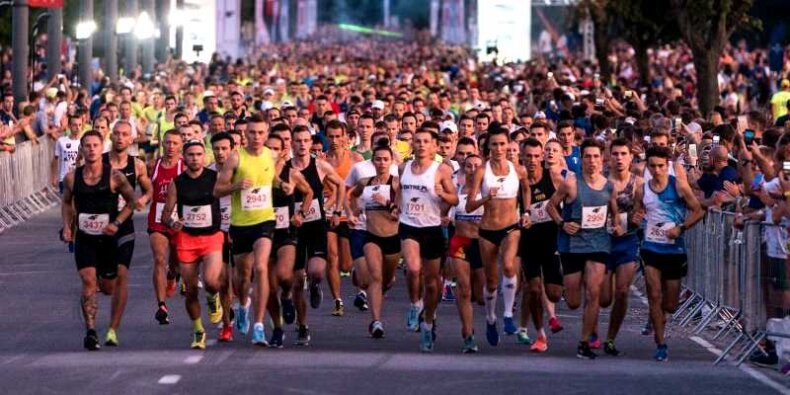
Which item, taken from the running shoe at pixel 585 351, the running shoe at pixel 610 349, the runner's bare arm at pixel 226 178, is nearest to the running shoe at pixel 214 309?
the runner's bare arm at pixel 226 178

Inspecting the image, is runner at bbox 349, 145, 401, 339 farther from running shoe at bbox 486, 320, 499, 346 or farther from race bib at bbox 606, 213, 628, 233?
race bib at bbox 606, 213, 628, 233

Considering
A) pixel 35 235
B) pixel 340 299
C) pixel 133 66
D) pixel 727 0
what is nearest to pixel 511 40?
pixel 133 66

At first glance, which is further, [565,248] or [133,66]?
[133,66]

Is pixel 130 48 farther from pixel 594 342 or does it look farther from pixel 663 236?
pixel 663 236

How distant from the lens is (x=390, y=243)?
62.4 feet

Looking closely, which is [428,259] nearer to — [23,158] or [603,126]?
[603,126]

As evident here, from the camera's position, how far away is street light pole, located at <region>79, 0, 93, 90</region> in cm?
5206

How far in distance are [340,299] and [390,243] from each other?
253 centimetres


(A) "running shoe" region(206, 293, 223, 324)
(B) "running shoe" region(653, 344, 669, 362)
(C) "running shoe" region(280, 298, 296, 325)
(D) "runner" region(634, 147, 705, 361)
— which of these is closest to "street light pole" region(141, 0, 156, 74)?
(C) "running shoe" region(280, 298, 296, 325)

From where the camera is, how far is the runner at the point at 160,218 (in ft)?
64.6

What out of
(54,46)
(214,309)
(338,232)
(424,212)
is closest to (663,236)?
(424,212)

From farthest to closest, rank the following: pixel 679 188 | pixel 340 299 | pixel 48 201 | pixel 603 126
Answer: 1. pixel 48 201
2. pixel 603 126
3. pixel 340 299
4. pixel 679 188

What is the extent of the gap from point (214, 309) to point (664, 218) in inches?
136

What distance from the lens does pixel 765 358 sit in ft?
55.7
